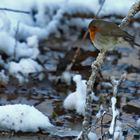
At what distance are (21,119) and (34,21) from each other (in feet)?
9.11

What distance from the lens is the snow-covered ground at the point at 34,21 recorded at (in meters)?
6.55

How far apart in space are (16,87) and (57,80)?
38cm

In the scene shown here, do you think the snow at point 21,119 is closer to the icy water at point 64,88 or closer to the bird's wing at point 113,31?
the icy water at point 64,88

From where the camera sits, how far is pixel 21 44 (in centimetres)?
674

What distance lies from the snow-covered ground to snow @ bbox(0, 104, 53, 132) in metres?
1.31

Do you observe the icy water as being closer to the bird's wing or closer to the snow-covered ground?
the snow-covered ground

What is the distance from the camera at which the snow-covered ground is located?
655cm

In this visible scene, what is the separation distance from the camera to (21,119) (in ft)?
15.8

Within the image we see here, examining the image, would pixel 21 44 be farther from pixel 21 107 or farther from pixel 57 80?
pixel 21 107

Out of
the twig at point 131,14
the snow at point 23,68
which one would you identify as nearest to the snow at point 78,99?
the snow at point 23,68

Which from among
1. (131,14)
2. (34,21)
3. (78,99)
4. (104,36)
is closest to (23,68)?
(78,99)

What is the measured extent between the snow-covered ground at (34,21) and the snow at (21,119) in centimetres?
131

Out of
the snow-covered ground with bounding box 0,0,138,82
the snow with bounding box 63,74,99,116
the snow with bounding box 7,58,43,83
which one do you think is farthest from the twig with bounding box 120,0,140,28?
the snow-covered ground with bounding box 0,0,138,82

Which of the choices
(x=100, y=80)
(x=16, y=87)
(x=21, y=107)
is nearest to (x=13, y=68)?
(x=16, y=87)
